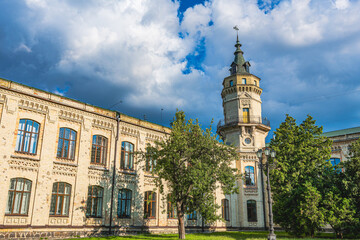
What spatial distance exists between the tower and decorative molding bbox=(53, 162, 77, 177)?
64.8 feet

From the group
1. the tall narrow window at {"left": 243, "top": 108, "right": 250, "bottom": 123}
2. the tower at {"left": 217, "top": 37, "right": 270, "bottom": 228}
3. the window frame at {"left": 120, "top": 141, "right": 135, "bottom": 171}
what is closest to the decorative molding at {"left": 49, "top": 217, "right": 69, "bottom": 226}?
the window frame at {"left": 120, "top": 141, "right": 135, "bottom": 171}

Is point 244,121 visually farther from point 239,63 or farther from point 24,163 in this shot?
point 24,163

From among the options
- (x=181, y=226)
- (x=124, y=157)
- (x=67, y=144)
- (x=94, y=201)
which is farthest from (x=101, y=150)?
(x=181, y=226)

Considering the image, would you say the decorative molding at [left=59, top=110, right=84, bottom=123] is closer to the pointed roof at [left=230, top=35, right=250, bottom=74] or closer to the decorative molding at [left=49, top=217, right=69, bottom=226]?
the decorative molding at [left=49, top=217, right=69, bottom=226]

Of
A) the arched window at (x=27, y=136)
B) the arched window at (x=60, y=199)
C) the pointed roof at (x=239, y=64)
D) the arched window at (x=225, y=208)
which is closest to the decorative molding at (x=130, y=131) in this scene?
the arched window at (x=60, y=199)

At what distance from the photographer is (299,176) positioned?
27641 millimetres

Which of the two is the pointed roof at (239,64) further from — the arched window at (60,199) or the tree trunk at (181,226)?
the arched window at (60,199)

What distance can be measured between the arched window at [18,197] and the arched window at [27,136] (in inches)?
88.1

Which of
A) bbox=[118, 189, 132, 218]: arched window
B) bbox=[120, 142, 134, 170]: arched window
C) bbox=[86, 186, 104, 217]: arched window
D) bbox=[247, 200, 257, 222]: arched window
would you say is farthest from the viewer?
bbox=[247, 200, 257, 222]: arched window

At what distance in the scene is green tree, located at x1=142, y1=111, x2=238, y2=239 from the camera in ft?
75.9

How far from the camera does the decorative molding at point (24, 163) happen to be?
68.0 ft

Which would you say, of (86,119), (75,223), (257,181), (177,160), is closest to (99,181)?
(75,223)

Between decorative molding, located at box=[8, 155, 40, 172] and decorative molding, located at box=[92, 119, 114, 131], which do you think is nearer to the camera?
decorative molding, located at box=[8, 155, 40, 172]

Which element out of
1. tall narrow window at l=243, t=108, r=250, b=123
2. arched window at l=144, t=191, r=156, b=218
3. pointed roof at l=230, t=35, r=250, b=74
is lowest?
arched window at l=144, t=191, r=156, b=218
